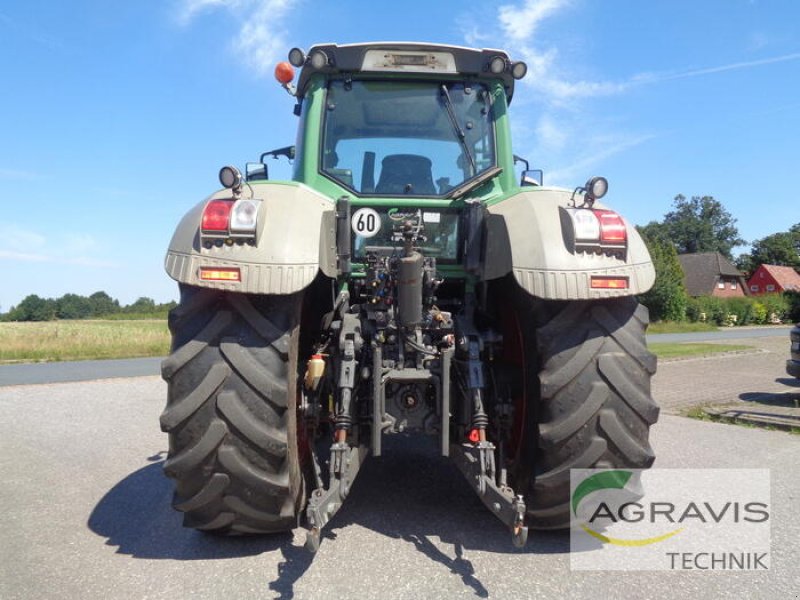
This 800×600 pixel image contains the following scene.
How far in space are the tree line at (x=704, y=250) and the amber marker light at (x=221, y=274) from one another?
1421 inches

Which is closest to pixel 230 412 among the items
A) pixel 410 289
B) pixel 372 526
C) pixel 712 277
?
pixel 410 289

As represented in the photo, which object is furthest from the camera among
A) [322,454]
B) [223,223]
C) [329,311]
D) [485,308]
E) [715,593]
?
[322,454]

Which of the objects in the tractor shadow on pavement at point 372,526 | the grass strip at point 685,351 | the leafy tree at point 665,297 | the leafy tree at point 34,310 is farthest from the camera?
the leafy tree at point 34,310

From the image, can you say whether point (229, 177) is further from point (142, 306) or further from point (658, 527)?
point (142, 306)

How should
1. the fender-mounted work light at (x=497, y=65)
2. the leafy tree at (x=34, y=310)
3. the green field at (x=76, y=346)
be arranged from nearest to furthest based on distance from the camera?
the fender-mounted work light at (x=497, y=65)
the green field at (x=76, y=346)
the leafy tree at (x=34, y=310)

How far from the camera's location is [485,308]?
3406mm

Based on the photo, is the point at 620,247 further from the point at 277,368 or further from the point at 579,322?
the point at 277,368

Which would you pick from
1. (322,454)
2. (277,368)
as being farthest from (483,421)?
(322,454)

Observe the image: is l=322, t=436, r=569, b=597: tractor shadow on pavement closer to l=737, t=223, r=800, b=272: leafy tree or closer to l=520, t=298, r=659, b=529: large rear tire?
l=520, t=298, r=659, b=529: large rear tire

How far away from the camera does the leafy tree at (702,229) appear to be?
89.1 m

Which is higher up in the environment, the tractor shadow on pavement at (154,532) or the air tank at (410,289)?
the air tank at (410,289)

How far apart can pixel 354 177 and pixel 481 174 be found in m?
0.83

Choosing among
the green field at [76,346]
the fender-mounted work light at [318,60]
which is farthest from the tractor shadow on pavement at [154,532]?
the green field at [76,346]

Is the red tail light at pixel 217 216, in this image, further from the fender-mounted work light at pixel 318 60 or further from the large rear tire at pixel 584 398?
the large rear tire at pixel 584 398
